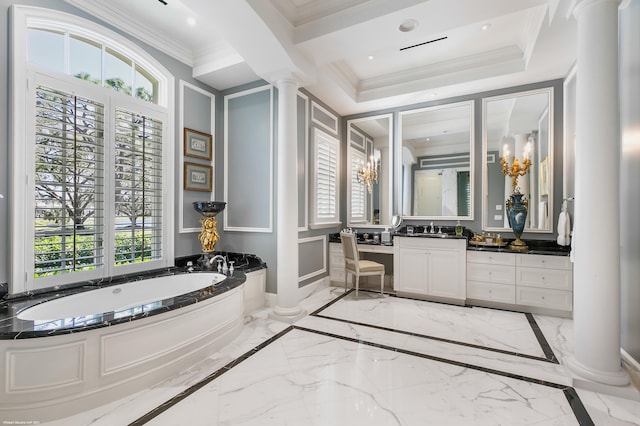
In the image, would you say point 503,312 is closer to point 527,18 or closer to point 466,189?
point 466,189

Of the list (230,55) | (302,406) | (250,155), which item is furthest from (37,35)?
(302,406)

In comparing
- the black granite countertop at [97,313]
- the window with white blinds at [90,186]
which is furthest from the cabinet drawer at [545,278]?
the window with white blinds at [90,186]

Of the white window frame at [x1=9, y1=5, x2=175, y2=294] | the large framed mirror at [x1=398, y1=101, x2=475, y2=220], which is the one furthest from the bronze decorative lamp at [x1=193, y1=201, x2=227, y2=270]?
the large framed mirror at [x1=398, y1=101, x2=475, y2=220]

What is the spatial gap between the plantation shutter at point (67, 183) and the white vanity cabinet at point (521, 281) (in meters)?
4.37

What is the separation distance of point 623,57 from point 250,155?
12.7 feet

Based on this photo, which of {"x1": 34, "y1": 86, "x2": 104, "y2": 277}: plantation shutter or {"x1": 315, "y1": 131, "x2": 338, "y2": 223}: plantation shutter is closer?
{"x1": 34, "y1": 86, "x2": 104, "y2": 277}: plantation shutter

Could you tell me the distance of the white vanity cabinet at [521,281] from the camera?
3.33 meters

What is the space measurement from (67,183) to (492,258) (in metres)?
4.72

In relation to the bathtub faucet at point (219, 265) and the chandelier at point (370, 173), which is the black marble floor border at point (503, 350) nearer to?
the bathtub faucet at point (219, 265)

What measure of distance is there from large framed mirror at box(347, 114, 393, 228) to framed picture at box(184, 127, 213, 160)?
2373 millimetres

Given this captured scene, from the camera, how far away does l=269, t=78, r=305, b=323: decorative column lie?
130 inches

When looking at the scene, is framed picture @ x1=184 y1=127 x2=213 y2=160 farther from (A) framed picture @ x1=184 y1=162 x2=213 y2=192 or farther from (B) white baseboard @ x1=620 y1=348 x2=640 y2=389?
(B) white baseboard @ x1=620 y1=348 x2=640 y2=389

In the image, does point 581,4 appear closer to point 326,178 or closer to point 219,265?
point 326,178

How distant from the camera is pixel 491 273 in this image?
3.67m
